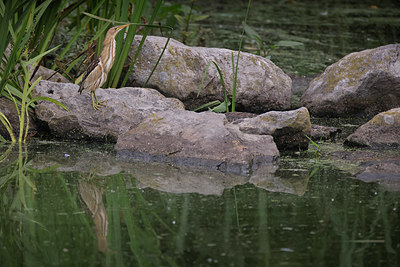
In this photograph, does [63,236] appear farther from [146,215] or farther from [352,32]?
[352,32]

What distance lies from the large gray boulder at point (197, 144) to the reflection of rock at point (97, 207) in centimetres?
65

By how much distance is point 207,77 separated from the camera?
17.8 ft

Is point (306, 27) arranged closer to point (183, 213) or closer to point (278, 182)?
point (278, 182)

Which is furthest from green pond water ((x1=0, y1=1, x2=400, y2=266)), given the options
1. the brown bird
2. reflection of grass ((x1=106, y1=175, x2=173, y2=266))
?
the brown bird

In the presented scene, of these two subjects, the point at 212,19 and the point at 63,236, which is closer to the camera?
the point at 63,236

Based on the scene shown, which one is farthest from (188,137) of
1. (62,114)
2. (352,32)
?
(352,32)

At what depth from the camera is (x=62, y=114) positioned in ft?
14.6

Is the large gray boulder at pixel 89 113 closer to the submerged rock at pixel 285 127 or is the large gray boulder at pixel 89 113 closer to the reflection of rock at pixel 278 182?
the submerged rock at pixel 285 127

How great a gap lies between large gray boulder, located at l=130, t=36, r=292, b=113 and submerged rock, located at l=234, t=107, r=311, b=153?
1143 mm

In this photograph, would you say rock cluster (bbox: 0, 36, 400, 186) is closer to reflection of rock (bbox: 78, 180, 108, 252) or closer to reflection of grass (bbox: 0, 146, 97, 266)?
reflection of rock (bbox: 78, 180, 108, 252)

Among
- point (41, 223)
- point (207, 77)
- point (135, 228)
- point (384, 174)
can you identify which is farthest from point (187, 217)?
point (207, 77)

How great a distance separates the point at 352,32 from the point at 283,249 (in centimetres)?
727

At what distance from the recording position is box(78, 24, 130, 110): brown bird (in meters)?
4.46

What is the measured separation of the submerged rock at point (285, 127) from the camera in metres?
4.25
